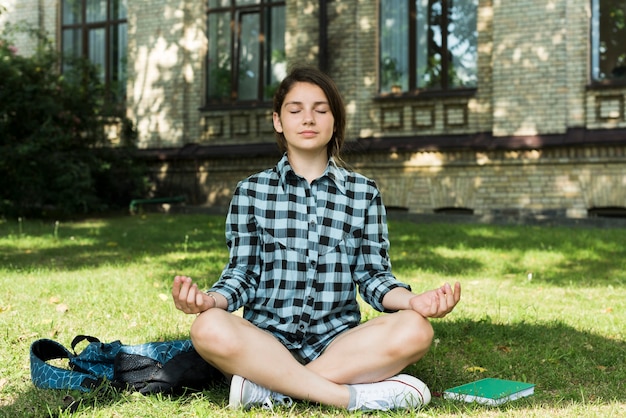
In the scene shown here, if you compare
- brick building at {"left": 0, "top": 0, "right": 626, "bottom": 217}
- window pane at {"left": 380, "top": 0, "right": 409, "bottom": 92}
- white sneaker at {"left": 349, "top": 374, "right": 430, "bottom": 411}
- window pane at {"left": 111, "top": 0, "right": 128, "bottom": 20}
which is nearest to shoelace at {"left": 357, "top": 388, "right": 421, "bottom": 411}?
white sneaker at {"left": 349, "top": 374, "right": 430, "bottom": 411}

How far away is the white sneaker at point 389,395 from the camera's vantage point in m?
3.20

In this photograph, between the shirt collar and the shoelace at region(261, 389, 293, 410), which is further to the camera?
the shirt collar

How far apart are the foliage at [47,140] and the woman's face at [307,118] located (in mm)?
10411

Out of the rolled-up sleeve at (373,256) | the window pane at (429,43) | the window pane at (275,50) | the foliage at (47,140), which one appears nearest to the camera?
the rolled-up sleeve at (373,256)

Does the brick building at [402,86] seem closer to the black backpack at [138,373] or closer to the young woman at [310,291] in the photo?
the young woman at [310,291]

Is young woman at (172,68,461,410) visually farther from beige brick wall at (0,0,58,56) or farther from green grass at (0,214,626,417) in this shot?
beige brick wall at (0,0,58,56)

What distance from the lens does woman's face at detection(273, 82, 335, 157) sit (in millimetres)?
3535

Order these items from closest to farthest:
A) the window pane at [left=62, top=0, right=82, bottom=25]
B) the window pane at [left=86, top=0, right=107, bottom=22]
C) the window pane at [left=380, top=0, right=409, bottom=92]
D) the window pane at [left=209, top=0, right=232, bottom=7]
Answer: the window pane at [left=380, top=0, right=409, bottom=92]
the window pane at [left=209, top=0, right=232, bottom=7]
the window pane at [left=86, top=0, right=107, bottom=22]
the window pane at [left=62, top=0, right=82, bottom=25]

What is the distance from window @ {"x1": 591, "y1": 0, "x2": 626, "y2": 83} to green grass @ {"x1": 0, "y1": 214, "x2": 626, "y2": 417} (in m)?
3.54

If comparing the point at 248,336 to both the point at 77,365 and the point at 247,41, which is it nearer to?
the point at 77,365

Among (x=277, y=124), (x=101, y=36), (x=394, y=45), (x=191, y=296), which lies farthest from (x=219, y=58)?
(x=191, y=296)

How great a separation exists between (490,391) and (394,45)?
473 inches

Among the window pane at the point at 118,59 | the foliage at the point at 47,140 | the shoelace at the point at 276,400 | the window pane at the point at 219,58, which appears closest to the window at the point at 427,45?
the window pane at the point at 219,58

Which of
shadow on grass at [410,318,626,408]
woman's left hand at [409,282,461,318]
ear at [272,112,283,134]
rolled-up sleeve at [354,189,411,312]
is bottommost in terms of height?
shadow on grass at [410,318,626,408]
